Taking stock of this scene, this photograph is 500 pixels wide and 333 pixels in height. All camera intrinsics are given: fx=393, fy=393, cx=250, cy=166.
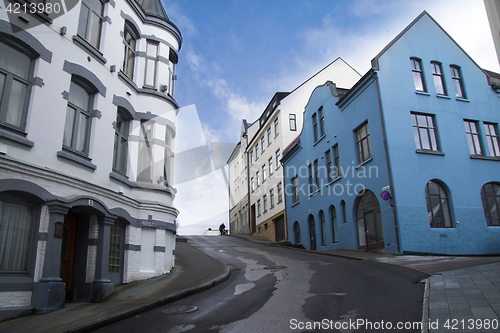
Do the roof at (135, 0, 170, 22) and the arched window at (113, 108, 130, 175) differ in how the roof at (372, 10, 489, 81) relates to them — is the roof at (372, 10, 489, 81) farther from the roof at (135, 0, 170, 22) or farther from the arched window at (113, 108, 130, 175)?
the arched window at (113, 108, 130, 175)

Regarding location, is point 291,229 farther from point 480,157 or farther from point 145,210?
point 145,210

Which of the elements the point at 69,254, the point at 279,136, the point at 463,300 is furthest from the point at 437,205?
the point at 279,136

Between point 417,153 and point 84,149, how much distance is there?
1464cm

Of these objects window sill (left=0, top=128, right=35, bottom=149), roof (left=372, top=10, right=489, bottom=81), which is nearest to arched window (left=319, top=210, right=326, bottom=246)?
roof (left=372, top=10, right=489, bottom=81)

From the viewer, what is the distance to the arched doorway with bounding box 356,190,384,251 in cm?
1875

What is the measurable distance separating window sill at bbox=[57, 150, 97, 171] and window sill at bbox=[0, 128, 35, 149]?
2.72 ft

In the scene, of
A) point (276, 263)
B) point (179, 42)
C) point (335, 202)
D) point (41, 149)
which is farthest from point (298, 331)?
point (335, 202)

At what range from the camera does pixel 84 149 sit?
400 inches

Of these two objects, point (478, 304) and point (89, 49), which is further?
point (89, 49)

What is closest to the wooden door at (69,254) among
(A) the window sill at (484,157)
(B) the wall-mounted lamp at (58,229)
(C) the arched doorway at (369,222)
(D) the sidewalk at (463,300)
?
(B) the wall-mounted lamp at (58,229)

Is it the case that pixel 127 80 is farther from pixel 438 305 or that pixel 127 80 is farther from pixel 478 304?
pixel 478 304

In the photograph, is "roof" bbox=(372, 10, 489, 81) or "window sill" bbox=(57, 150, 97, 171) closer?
"window sill" bbox=(57, 150, 97, 171)

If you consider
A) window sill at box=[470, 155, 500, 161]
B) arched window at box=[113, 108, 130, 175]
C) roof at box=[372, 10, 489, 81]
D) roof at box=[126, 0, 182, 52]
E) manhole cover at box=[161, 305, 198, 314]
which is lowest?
A: manhole cover at box=[161, 305, 198, 314]

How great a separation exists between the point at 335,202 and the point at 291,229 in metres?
8.58
